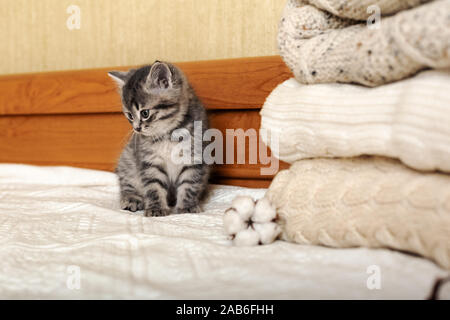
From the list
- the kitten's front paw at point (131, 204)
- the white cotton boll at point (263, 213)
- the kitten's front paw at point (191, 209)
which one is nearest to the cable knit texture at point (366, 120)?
the white cotton boll at point (263, 213)

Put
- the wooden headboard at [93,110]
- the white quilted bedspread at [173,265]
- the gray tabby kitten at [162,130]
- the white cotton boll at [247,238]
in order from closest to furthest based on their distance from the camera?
the white quilted bedspread at [173,265] → the white cotton boll at [247,238] → the gray tabby kitten at [162,130] → the wooden headboard at [93,110]

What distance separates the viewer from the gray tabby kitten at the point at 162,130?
4.47ft

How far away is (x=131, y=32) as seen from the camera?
5.79 feet

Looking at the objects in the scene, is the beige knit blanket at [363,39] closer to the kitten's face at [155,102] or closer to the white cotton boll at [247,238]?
the white cotton boll at [247,238]

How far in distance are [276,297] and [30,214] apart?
34.1 inches

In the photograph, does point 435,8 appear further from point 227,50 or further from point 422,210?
point 227,50

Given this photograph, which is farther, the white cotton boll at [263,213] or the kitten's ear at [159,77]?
the kitten's ear at [159,77]

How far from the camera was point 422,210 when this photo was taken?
0.65m

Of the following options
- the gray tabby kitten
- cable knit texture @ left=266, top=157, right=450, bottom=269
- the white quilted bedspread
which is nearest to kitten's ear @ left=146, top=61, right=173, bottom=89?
the gray tabby kitten

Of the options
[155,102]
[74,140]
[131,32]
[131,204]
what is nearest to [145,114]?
[155,102]

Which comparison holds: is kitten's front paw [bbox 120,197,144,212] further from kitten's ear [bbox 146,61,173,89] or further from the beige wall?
the beige wall

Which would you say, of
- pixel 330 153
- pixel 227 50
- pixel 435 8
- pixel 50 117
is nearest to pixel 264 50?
pixel 227 50

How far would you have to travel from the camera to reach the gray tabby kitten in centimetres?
136

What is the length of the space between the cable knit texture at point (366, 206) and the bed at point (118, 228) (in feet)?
0.10
